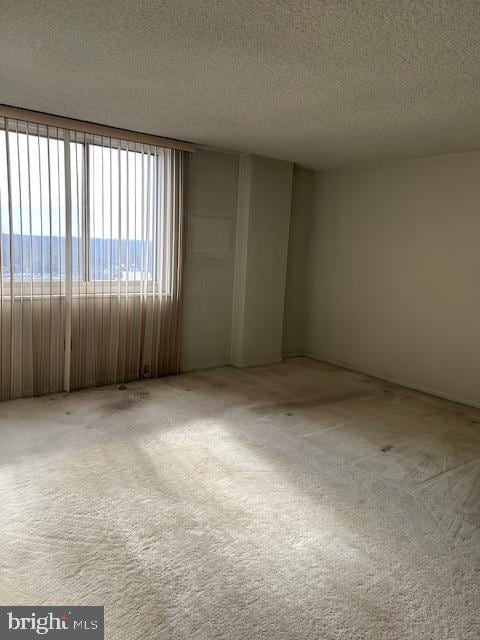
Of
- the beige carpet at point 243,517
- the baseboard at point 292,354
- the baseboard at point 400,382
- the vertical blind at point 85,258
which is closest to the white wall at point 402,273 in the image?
the baseboard at point 400,382

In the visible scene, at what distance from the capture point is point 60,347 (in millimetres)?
4258

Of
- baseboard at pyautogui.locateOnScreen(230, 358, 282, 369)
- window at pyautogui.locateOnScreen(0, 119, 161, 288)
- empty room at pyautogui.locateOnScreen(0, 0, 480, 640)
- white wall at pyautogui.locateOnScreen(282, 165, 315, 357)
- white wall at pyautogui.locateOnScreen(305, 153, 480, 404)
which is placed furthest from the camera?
white wall at pyautogui.locateOnScreen(282, 165, 315, 357)

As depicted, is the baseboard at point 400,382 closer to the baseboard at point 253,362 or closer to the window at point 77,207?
the baseboard at point 253,362

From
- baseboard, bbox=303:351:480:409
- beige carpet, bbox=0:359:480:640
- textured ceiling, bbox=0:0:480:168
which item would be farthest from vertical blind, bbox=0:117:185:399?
baseboard, bbox=303:351:480:409

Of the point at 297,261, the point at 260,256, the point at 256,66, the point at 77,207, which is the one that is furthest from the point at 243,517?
the point at 297,261

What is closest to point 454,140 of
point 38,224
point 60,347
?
point 38,224

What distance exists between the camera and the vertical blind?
387cm

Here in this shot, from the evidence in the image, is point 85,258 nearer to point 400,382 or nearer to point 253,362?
point 253,362

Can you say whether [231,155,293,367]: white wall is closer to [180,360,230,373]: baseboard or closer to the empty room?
the empty room

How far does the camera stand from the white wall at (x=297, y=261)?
5891mm

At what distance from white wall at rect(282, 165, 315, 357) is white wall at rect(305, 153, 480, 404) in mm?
108

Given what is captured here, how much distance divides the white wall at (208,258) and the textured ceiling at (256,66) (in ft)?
2.84

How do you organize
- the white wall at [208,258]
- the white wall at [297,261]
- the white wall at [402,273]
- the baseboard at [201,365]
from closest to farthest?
1. the white wall at [402,273]
2. the white wall at [208,258]
3. the baseboard at [201,365]
4. the white wall at [297,261]

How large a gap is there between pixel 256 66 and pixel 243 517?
2540mm
